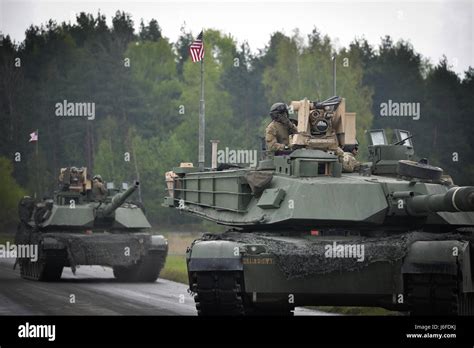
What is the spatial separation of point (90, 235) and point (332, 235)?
A: 1564 centimetres

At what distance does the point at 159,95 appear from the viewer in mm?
69875

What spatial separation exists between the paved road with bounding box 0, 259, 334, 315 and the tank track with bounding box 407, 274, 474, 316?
6.21 meters

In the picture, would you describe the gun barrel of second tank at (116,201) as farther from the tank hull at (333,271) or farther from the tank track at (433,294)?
the tank track at (433,294)

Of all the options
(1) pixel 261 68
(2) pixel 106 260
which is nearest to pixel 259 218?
(2) pixel 106 260

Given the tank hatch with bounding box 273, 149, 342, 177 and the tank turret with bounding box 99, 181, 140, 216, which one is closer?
the tank hatch with bounding box 273, 149, 342, 177


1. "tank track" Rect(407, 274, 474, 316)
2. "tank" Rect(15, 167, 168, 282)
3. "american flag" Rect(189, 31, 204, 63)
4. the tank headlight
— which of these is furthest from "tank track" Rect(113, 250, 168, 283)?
"tank track" Rect(407, 274, 474, 316)

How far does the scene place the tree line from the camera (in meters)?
53.1

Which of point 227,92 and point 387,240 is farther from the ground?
point 227,92

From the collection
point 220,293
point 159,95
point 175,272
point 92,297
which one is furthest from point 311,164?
point 159,95

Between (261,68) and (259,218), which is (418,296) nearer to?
(259,218)

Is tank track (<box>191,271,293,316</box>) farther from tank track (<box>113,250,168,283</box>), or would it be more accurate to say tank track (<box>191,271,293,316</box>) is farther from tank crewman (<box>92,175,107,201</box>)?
tank crewman (<box>92,175,107,201</box>)

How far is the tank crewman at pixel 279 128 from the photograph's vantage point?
67.8 ft

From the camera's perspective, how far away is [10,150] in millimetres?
63875

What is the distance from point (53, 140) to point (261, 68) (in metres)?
15.8
